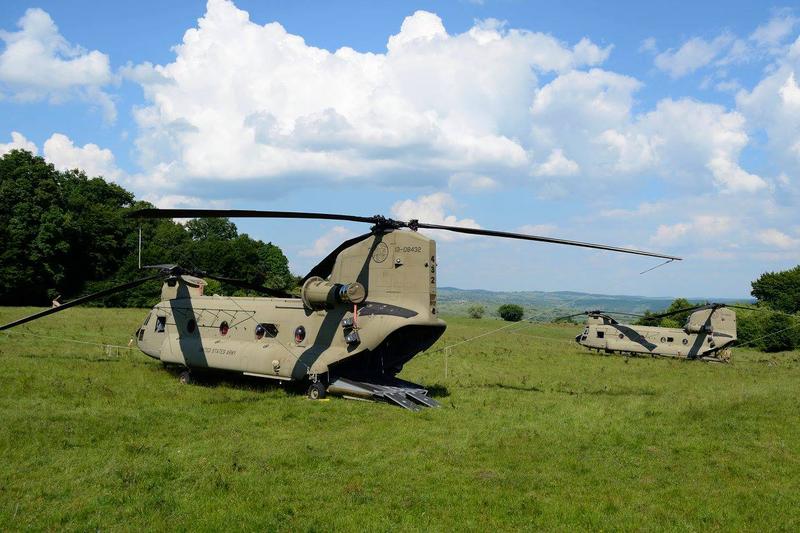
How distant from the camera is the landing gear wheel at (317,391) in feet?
62.7

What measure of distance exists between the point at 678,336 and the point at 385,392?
30.7m

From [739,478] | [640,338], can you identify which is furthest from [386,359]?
[640,338]

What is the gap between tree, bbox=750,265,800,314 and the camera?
85000 mm

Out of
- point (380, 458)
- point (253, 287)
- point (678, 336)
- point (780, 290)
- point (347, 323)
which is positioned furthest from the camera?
point (780, 290)

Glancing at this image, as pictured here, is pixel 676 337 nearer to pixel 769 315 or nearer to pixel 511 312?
pixel 769 315

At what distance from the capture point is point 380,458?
42.4 ft

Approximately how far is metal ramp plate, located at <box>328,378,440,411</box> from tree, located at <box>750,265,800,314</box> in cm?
8320

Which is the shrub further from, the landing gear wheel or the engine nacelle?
the landing gear wheel

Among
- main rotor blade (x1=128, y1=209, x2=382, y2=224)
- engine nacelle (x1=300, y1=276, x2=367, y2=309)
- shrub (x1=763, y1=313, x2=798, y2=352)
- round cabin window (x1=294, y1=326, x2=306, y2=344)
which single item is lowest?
shrub (x1=763, y1=313, x2=798, y2=352)

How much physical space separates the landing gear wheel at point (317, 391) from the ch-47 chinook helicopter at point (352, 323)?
0.10 feet

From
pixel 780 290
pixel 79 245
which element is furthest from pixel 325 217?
pixel 780 290

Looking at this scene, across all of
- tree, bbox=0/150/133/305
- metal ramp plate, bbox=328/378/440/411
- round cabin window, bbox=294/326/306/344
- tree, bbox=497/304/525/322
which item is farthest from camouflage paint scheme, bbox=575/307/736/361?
tree, bbox=497/304/525/322

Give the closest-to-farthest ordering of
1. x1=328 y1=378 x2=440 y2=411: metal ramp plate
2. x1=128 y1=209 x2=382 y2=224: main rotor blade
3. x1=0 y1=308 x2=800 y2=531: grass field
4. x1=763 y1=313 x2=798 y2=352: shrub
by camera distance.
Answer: x1=0 y1=308 x2=800 y2=531: grass field → x1=128 y1=209 x2=382 y2=224: main rotor blade → x1=328 y1=378 x2=440 y2=411: metal ramp plate → x1=763 y1=313 x2=798 y2=352: shrub

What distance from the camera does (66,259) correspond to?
75.0 m
